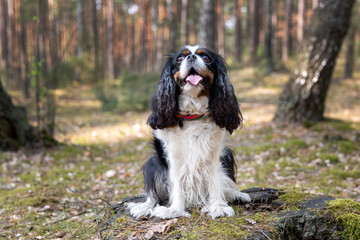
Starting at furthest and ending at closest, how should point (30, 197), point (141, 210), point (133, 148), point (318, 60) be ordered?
point (133, 148) → point (318, 60) → point (30, 197) → point (141, 210)

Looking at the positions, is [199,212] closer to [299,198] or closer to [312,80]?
[299,198]

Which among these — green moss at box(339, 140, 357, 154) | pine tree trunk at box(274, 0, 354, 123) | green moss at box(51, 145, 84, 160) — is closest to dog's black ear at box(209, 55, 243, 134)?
green moss at box(339, 140, 357, 154)

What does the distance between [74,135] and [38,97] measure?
2283 millimetres

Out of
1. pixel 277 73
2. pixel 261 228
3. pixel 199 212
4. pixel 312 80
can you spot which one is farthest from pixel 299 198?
pixel 277 73

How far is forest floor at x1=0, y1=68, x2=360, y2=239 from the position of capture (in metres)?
3.22

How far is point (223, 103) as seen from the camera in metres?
3.09

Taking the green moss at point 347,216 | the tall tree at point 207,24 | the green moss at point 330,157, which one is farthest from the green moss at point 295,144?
the tall tree at point 207,24

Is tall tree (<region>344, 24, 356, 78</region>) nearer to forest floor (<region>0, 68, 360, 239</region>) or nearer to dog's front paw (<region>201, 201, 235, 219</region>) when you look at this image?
forest floor (<region>0, 68, 360, 239</region>)

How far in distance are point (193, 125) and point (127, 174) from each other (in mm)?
3570

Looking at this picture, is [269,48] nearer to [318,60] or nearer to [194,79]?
[318,60]

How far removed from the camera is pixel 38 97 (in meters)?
7.67

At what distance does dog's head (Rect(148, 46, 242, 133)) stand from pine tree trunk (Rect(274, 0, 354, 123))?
540cm

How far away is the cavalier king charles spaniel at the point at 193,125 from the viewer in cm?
310

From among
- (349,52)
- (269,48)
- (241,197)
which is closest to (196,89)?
(241,197)
